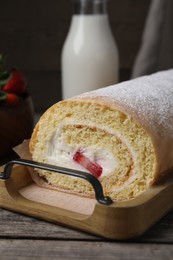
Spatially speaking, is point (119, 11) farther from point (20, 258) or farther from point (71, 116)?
point (20, 258)

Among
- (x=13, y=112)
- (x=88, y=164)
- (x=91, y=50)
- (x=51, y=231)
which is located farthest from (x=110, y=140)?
(x=91, y=50)

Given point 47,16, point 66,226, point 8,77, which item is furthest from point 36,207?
point 47,16

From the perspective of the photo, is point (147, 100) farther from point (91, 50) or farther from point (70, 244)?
point (91, 50)

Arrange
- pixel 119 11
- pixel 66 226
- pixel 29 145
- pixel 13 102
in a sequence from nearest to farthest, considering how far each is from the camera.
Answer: pixel 66 226 < pixel 29 145 < pixel 13 102 < pixel 119 11

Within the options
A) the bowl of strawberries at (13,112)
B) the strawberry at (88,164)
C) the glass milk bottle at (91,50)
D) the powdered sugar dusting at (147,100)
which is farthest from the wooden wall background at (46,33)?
the strawberry at (88,164)

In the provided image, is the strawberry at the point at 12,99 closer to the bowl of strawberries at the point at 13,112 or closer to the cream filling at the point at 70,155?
the bowl of strawberries at the point at 13,112
